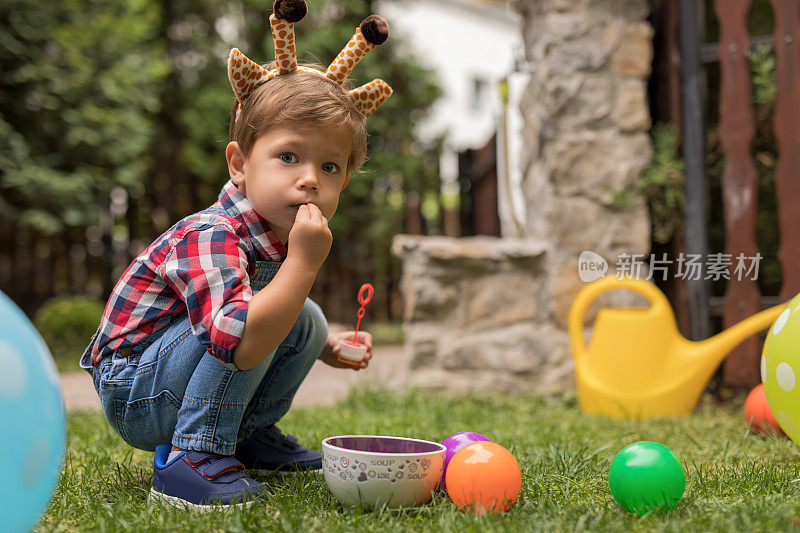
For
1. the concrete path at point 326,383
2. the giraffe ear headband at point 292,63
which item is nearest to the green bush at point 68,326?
the concrete path at point 326,383

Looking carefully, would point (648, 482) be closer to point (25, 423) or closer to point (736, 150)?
point (25, 423)

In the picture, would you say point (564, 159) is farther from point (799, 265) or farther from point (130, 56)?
point (130, 56)

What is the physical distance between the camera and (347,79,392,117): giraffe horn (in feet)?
5.11

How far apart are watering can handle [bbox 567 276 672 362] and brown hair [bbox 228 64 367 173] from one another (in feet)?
4.83

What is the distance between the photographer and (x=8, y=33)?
5109 millimetres

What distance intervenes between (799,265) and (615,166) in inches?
32.4

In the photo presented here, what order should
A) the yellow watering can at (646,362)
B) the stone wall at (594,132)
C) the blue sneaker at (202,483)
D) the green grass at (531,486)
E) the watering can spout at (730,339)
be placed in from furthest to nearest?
the stone wall at (594,132) → the yellow watering can at (646,362) → the watering can spout at (730,339) → the blue sneaker at (202,483) → the green grass at (531,486)

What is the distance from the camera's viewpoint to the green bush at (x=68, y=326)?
5.50m

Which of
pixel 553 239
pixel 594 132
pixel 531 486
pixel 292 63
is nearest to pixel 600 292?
pixel 553 239

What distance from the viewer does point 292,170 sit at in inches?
54.4

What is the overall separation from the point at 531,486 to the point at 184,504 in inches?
27.8

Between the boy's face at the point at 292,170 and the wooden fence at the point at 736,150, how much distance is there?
6.56ft

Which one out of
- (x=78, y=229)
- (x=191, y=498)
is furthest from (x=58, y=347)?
(x=191, y=498)

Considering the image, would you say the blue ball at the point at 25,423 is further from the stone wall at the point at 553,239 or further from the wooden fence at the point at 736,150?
the wooden fence at the point at 736,150
